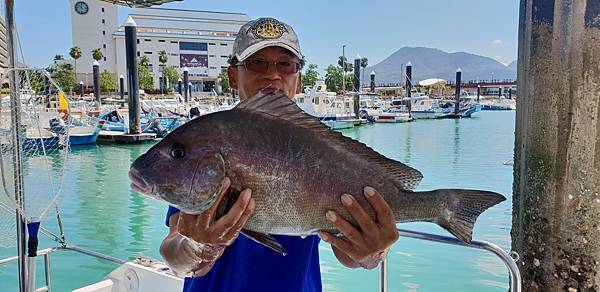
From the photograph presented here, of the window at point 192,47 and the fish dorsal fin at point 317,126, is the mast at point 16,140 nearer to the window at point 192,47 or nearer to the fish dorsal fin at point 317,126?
the fish dorsal fin at point 317,126

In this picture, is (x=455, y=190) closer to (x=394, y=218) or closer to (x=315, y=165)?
(x=394, y=218)

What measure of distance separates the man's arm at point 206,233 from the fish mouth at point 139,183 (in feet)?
0.43

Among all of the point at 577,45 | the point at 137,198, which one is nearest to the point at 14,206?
the point at 577,45

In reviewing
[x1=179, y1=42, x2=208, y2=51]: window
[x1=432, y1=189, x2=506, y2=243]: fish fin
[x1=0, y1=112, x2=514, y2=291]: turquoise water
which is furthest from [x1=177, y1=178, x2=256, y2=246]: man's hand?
[x1=179, y1=42, x2=208, y2=51]: window

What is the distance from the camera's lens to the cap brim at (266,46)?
5.84 feet

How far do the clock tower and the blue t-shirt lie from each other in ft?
261

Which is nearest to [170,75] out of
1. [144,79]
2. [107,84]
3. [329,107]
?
[144,79]

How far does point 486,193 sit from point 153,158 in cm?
94

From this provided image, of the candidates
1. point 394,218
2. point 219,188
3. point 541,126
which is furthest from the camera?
point 541,126

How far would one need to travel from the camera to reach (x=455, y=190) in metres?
1.38

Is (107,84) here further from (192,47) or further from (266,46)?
(266,46)

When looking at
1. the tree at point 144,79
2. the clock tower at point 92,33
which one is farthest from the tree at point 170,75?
the clock tower at point 92,33

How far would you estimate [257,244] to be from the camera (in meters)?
1.64

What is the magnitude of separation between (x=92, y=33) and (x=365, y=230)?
275 feet
